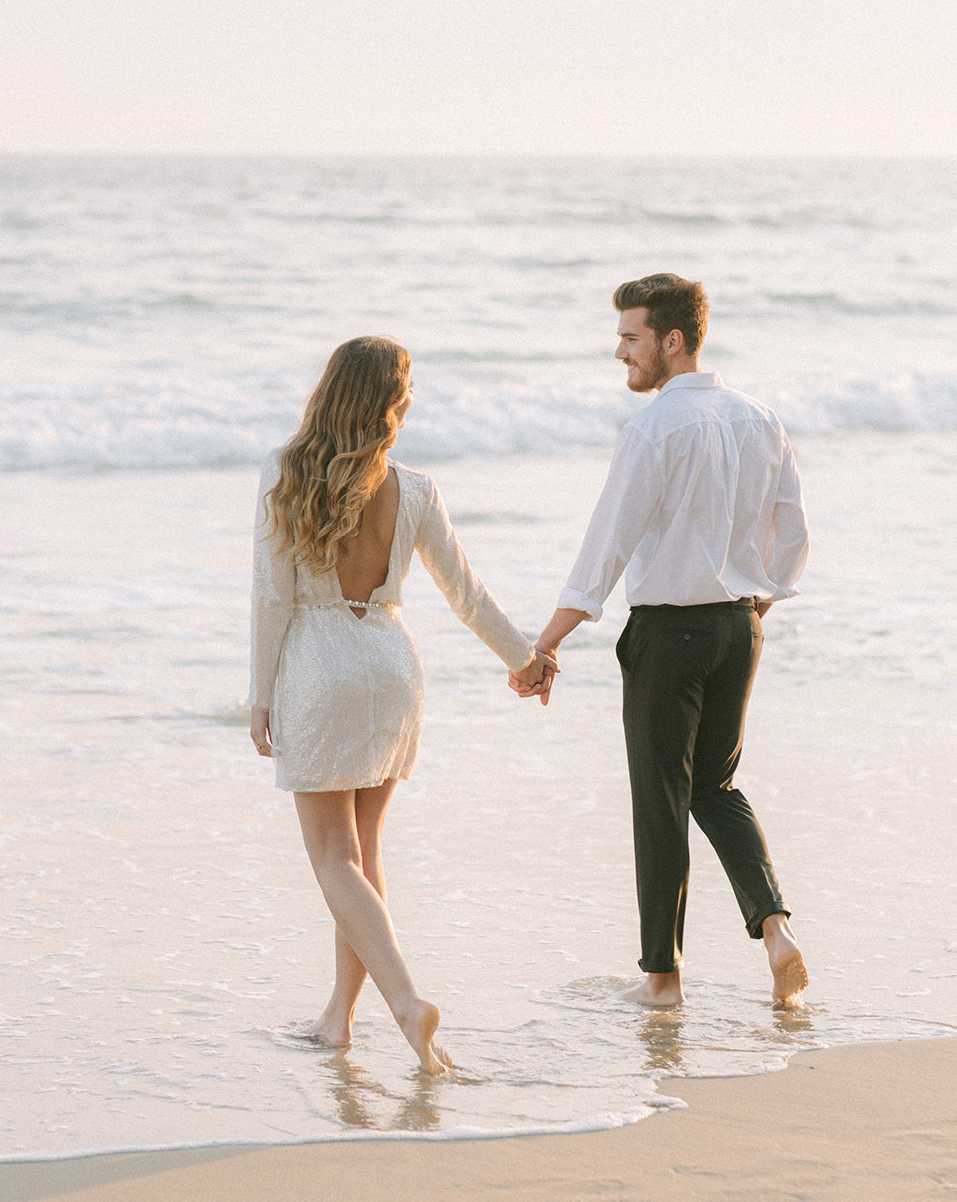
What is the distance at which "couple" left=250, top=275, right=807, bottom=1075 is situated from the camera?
302 centimetres

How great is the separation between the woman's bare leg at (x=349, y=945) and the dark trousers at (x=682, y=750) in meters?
0.61

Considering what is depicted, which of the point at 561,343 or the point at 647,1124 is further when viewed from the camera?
the point at 561,343

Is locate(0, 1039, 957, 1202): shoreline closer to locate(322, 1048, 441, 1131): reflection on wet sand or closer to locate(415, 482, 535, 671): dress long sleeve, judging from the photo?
locate(322, 1048, 441, 1131): reflection on wet sand

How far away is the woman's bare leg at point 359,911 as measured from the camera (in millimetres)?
3039

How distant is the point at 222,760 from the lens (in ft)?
17.5

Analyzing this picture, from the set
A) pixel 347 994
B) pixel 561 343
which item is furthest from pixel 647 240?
pixel 347 994

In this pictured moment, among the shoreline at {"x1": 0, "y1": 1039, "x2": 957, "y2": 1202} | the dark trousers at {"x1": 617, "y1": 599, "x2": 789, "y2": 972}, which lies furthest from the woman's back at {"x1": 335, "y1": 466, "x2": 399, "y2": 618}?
the shoreline at {"x1": 0, "y1": 1039, "x2": 957, "y2": 1202}

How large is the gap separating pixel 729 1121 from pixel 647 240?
29.5 m

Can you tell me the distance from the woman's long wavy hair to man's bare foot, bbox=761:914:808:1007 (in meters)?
1.38

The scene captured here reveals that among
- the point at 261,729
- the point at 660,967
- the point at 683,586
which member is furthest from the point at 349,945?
the point at 683,586

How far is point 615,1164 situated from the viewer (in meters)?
2.67

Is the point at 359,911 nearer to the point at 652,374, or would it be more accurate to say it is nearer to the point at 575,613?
the point at 575,613

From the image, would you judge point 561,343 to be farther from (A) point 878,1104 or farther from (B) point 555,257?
(A) point 878,1104

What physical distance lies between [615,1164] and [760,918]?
956mm
